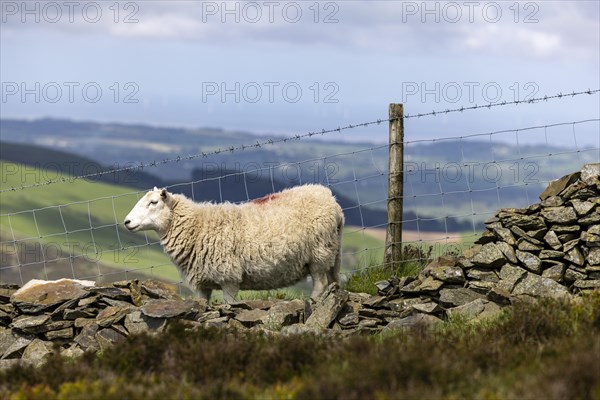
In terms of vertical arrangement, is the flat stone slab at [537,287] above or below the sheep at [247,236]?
below

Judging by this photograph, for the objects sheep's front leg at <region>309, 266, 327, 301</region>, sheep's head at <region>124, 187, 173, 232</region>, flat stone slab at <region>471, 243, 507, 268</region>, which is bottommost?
sheep's front leg at <region>309, 266, 327, 301</region>

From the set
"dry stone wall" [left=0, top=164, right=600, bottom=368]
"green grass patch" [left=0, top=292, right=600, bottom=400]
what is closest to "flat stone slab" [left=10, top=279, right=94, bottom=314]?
"dry stone wall" [left=0, top=164, right=600, bottom=368]

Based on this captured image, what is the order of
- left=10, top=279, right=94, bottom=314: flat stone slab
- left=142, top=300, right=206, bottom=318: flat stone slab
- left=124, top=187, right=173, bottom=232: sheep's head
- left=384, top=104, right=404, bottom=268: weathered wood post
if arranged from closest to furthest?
left=142, top=300, right=206, bottom=318: flat stone slab, left=10, top=279, right=94, bottom=314: flat stone slab, left=124, top=187, right=173, bottom=232: sheep's head, left=384, top=104, right=404, bottom=268: weathered wood post

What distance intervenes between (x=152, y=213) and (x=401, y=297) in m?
3.69

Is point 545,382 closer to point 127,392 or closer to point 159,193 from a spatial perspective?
point 127,392

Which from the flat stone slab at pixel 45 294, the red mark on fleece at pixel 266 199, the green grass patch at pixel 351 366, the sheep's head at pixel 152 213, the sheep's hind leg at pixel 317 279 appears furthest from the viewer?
the sheep's hind leg at pixel 317 279

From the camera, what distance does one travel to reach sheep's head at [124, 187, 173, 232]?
47.0 feet

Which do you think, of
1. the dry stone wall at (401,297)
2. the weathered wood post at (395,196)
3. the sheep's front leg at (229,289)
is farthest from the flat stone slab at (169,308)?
the weathered wood post at (395,196)

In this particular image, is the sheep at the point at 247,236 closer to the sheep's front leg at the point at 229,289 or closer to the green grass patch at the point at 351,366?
the sheep's front leg at the point at 229,289

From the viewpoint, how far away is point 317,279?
48.0ft

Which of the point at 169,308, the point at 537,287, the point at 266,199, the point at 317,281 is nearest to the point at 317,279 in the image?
the point at 317,281

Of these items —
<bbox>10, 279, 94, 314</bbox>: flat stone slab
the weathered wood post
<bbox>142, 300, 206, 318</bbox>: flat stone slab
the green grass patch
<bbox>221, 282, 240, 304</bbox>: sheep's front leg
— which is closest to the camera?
the green grass patch

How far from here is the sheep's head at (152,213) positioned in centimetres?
1431

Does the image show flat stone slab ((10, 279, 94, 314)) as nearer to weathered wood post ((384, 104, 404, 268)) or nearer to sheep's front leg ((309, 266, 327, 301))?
sheep's front leg ((309, 266, 327, 301))
